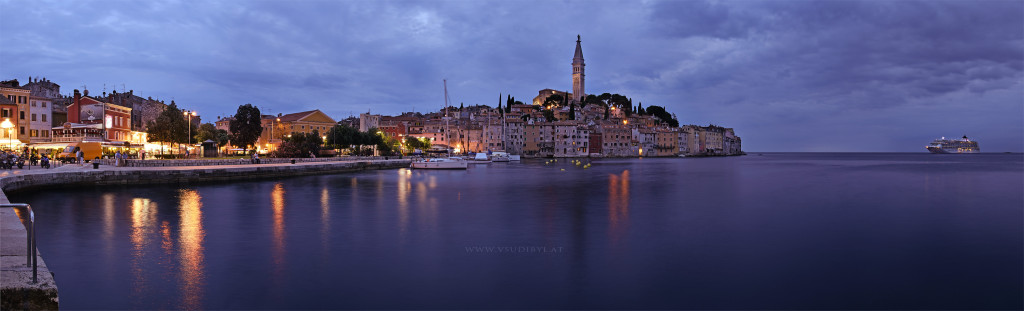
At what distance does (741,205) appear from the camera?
21.7m

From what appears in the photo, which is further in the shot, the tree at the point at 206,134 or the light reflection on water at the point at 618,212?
the tree at the point at 206,134

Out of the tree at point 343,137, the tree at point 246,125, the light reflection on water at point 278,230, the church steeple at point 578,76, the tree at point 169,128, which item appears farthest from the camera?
the church steeple at point 578,76

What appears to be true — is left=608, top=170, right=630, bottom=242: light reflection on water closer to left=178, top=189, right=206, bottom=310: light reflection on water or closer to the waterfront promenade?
left=178, top=189, right=206, bottom=310: light reflection on water

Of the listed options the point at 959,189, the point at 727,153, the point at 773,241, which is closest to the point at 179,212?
the point at 773,241

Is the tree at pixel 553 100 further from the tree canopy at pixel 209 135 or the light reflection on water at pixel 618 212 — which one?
the light reflection on water at pixel 618 212

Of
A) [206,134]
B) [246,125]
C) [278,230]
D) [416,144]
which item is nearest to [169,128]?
[246,125]

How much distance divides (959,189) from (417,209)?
3041cm

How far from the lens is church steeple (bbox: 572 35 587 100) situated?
13962 centimetres

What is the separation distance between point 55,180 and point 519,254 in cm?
2121

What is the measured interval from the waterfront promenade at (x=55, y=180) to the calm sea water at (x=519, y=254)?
1.01 metres

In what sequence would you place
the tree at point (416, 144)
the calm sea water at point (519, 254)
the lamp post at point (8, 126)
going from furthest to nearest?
the tree at point (416, 144)
the lamp post at point (8, 126)
the calm sea water at point (519, 254)

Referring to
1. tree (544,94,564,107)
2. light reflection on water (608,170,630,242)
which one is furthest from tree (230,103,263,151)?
tree (544,94,564,107)

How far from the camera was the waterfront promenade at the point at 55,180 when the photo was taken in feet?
16.7

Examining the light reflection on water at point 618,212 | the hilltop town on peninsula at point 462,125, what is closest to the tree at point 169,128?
the hilltop town on peninsula at point 462,125
